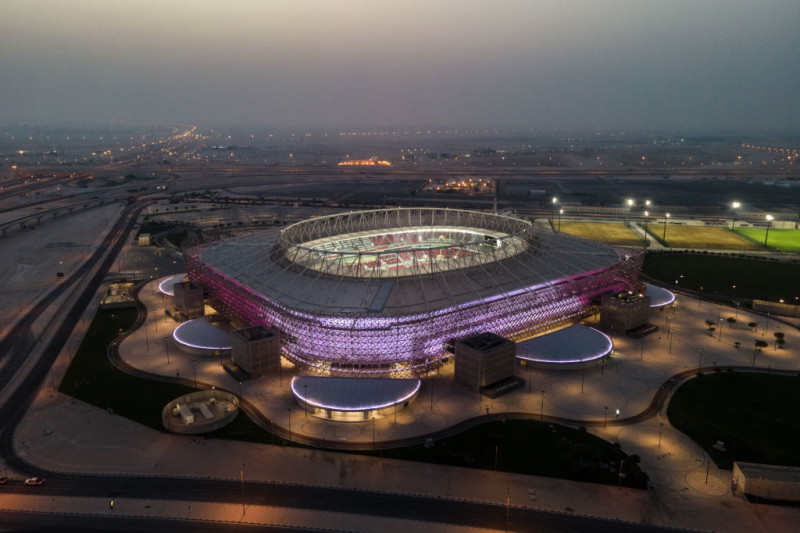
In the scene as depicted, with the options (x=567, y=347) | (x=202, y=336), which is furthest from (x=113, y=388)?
(x=567, y=347)

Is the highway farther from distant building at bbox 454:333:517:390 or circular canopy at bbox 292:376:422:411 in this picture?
distant building at bbox 454:333:517:390

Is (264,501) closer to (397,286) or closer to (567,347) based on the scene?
(397,286)

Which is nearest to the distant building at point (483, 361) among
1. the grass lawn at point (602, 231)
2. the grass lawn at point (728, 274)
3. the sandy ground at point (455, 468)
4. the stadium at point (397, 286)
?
the sandy ground at point (455, 468)

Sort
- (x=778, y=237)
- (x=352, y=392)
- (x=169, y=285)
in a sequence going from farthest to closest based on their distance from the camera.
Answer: (x=778, y=237) → (x=169, y=285) → (x=352, y=392)

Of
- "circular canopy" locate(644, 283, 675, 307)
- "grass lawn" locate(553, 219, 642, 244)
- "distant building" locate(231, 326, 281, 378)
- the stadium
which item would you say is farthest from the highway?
"grass lawn" locate(553, 219, 642, 244)

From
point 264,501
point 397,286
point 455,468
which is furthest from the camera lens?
point 397,286

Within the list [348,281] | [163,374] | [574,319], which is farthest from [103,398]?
[574,319]
